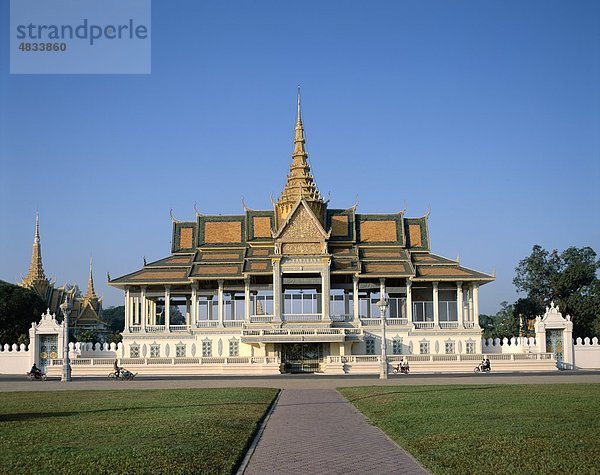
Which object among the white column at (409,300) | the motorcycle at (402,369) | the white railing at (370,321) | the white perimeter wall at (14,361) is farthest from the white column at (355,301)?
the white perimeter wall at (14,361)

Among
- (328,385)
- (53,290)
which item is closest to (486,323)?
(53,290)

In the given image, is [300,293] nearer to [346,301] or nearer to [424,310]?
[346,301]

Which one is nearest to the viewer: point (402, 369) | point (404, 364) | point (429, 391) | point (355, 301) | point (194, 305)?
point (429, 391)

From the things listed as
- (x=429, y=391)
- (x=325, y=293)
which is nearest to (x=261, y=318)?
(x=325, y=293)

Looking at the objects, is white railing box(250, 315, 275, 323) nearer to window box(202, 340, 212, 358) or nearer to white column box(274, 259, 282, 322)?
white column box(274, 259, 282, 322)

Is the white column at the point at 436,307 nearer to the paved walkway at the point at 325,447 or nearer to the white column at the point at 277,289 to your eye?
the white column at the point at 277,289

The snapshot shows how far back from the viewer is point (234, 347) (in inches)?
2461

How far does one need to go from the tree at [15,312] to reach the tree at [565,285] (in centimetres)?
4746

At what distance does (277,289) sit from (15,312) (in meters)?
34.4

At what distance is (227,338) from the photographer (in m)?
62.6

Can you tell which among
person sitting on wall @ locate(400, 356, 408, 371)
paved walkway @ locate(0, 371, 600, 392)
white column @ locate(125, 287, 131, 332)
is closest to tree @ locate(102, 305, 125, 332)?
white column @ locate(125, 287, 131, 332)

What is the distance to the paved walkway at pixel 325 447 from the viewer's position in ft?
48.7

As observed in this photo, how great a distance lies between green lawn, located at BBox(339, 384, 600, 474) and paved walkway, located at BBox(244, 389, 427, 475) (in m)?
0.43

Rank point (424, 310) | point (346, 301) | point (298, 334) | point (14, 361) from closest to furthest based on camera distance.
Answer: point (298, 334) < point (14, 361) < point (424, 310) < point (346, 301)
